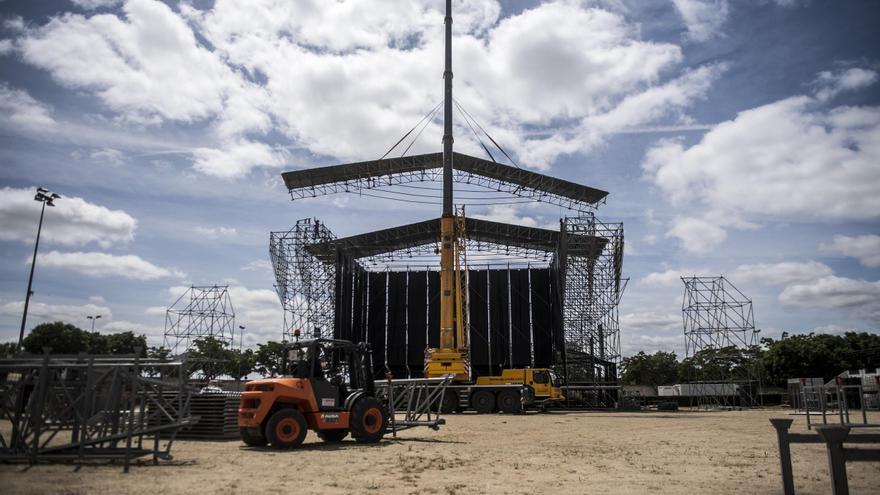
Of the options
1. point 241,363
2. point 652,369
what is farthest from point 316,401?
point 652,369

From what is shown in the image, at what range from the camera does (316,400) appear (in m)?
12.0

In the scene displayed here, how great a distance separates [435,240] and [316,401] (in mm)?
26384

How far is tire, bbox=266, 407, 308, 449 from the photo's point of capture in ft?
37.2

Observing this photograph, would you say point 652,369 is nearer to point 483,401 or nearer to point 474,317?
point 474,317

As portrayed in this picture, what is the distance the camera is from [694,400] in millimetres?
49000

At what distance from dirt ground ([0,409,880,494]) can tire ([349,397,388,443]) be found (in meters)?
0.34

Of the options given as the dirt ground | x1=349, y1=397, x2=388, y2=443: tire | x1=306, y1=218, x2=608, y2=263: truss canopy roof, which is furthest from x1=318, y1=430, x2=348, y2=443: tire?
x1=306, y1=218, x2=608, y2=263: truss canopy roof

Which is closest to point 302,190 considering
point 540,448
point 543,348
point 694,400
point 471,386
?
point 471,386

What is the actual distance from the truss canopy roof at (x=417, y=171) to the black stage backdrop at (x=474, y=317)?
8.16 metres

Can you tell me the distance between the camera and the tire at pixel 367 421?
12219mm

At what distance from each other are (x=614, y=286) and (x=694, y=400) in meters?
18.7

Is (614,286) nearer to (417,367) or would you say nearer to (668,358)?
(417,367)

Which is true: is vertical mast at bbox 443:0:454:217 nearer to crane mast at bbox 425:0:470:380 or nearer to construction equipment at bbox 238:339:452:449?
crane mast at bbox 425:0:470:380

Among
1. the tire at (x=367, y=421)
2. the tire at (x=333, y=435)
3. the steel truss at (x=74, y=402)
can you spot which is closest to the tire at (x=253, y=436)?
the tire at (x=333, y=435)
